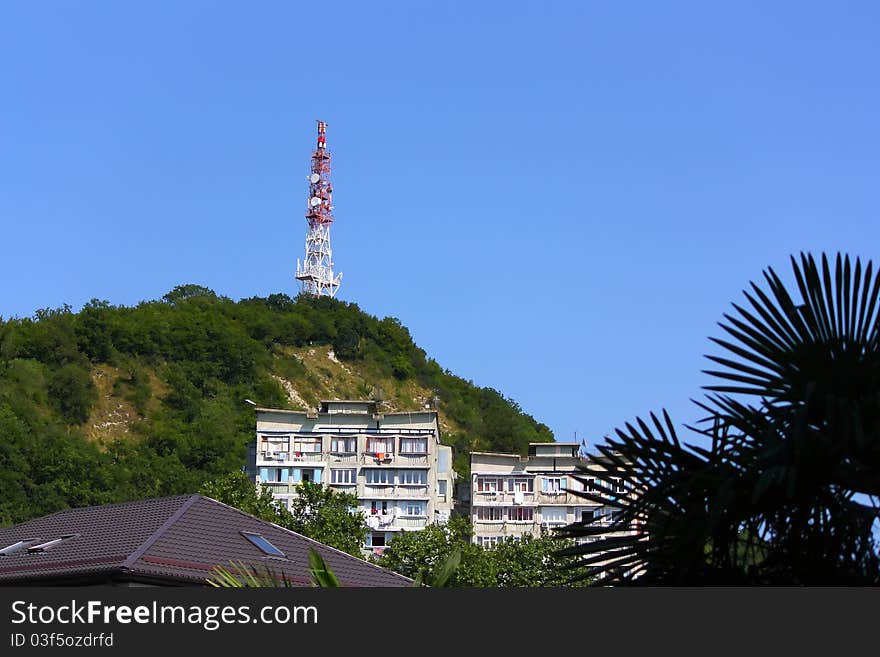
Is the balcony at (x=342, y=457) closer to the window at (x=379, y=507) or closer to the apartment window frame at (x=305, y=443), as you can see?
the apartment window frame at (x=305, y=443)

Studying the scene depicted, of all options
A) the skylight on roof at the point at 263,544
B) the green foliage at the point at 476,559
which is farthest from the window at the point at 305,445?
the skylight on roof at the point at 263,544

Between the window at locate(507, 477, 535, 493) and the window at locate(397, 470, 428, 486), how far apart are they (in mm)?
5584

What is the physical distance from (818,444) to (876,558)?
1.03m

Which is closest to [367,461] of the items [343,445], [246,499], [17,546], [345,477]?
[345,477]

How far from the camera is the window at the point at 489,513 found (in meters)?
91.4

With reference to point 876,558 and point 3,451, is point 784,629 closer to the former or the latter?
point 876,558

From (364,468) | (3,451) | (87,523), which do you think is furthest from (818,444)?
(3,451)

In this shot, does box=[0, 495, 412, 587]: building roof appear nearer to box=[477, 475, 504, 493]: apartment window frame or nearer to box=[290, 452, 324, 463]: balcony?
box=[290, 452, 324, 463]: balcony

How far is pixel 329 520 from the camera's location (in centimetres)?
5738

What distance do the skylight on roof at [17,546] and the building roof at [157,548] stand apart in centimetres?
13

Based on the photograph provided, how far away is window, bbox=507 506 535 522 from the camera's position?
90.6m

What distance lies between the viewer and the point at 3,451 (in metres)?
97.9

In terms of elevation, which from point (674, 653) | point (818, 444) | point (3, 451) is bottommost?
point (674, 653)

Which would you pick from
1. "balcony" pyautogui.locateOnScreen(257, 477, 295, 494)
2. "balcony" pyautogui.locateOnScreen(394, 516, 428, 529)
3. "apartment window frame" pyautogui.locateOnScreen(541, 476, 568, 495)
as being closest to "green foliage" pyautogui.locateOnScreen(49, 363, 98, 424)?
"balcony" pyautogui.locateOnScreen(257, 477, 295, 494)
